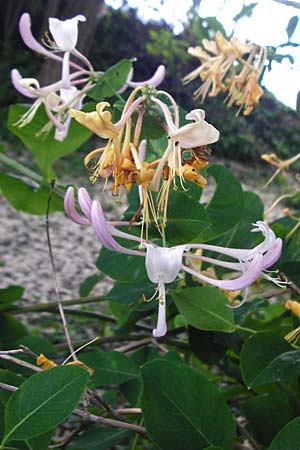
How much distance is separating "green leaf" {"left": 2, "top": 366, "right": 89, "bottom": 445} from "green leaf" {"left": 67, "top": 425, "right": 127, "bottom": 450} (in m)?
0.14

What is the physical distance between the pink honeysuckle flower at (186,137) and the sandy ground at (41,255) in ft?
5.93

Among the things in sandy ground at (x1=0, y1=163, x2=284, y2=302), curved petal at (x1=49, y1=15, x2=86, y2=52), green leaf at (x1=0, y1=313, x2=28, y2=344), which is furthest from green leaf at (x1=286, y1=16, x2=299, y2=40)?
sandy ground at (x1=0, y1=163, x2=284, y2=302)

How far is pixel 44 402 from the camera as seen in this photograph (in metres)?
0.33

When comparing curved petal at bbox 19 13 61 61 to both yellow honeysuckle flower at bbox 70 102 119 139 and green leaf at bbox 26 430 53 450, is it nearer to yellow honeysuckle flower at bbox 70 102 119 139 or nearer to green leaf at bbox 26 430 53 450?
yellow honeysuckle flower at bbox 70 102 119 139

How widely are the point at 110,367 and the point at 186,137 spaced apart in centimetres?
25

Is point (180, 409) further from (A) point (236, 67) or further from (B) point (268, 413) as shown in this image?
(A) point (236, 67)

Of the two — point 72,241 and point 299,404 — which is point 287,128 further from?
point 299,404

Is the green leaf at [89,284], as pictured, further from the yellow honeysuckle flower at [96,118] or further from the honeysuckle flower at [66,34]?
the yellow honeysuckle flower at [96,118]

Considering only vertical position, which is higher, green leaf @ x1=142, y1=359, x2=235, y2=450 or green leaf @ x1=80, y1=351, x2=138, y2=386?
green leaf @ x1=142, y1=359, x2=235, y2=450

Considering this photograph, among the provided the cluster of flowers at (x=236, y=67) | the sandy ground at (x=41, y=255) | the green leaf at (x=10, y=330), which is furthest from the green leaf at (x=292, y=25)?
the sandy ground at (x=41, y=255)

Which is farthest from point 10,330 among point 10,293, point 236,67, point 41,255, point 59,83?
point 41,255

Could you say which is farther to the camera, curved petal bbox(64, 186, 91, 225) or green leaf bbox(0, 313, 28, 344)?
green leaf bbox(0, 313, 28, 344)

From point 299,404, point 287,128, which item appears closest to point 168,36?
point 299,404

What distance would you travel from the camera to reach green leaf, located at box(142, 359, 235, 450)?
1.22ft
